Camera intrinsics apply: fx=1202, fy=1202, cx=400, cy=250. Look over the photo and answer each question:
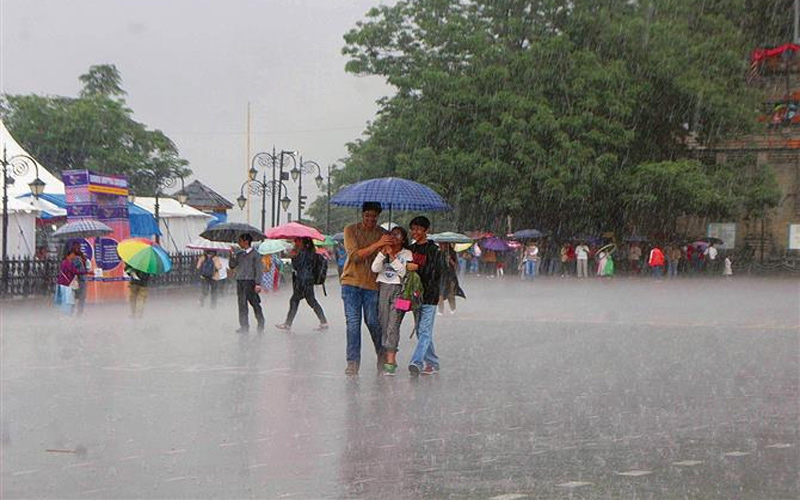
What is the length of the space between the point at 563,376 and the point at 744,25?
48.3 metres

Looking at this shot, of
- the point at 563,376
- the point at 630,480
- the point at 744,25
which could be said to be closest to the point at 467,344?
the point at 563,376

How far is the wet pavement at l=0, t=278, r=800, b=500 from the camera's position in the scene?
6.58 meters

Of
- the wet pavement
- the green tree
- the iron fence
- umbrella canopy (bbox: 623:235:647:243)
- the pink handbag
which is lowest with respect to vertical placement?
the wet pavement

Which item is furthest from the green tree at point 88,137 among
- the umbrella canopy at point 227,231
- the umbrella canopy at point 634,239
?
the umbrella canopy at point 227,231

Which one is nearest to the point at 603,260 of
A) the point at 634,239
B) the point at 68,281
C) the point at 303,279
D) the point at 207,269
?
the point at 634,239

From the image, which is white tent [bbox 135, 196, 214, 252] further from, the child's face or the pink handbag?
the pink handbag

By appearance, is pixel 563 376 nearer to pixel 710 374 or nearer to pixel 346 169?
pixel 710 374

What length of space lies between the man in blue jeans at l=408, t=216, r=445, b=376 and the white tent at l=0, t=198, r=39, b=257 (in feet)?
64.1

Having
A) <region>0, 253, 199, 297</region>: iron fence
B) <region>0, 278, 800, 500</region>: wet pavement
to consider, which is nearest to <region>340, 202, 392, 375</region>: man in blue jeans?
<region>0, 278, 800, 500</region>: wet pavement

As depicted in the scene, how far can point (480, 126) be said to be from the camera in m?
46.6

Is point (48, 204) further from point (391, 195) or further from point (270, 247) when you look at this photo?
point (391, 195)

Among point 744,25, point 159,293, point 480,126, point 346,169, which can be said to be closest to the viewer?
point 159,293

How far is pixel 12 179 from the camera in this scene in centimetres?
3053

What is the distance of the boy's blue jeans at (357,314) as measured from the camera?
12031 mm
